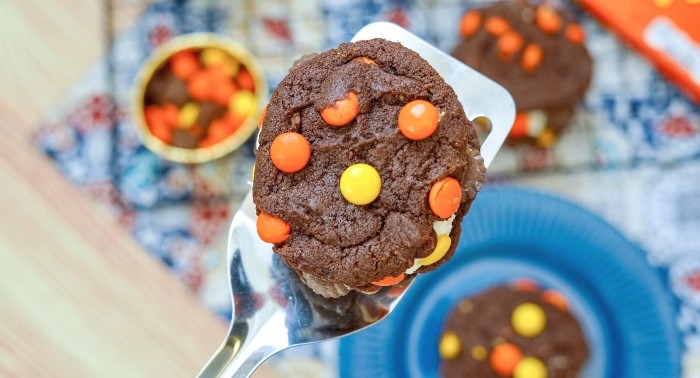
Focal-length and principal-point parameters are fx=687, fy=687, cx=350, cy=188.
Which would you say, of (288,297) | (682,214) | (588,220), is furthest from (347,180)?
(682,214)

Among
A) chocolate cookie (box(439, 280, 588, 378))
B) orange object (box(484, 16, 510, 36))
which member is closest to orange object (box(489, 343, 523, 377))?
chocolate cookie (box(439, 280, 588, 378))

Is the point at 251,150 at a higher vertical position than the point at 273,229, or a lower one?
lower

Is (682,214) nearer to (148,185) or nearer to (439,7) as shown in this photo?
(439,7)

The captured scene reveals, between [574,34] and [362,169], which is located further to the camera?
[574,34]

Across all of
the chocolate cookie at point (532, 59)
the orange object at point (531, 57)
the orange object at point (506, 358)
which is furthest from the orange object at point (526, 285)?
the orange object at point (531, 57)

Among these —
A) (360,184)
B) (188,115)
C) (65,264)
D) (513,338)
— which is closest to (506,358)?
(513,338)

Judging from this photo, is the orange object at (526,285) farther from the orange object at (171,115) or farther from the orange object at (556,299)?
the orange object at (171,115)

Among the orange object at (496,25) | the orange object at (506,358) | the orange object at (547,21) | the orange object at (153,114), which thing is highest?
the orange object at (153,114)

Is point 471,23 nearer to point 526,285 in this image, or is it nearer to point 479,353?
point 526,285
